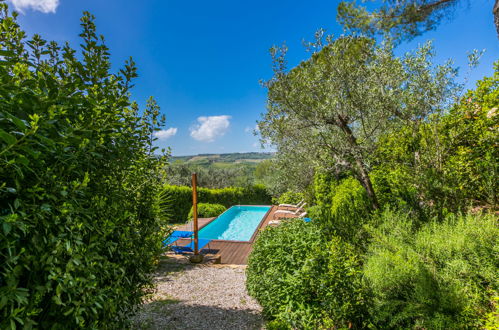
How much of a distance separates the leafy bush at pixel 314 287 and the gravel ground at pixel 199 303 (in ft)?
2.15

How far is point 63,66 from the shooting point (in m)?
2.22

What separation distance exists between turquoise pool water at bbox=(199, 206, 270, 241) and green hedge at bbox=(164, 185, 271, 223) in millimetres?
1240

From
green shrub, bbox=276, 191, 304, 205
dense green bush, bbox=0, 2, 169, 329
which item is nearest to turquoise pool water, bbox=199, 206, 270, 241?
green shrub, bbox=276, 191, 304, 205

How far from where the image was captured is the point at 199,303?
4.73 metres

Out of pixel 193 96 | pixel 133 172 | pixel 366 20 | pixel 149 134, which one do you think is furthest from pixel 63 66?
pixel 193 96

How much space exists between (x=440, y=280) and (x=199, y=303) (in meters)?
4.33

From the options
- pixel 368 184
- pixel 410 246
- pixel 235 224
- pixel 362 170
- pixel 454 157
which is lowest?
pixel 235 224

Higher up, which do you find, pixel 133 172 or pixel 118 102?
pixel 118 102

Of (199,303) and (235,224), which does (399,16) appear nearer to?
(199,303)

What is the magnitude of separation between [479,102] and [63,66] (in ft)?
26.1

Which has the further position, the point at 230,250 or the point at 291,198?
the point at 291,198

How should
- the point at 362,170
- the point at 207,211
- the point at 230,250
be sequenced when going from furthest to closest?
the point at 207,211
the point at 230,250
the point at 362,170

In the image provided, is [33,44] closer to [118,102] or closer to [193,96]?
[118,102]

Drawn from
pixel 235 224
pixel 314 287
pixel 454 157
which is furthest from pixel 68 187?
pixel 235 224
